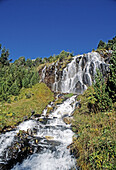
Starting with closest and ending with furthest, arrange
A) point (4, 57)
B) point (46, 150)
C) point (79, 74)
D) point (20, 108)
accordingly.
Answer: point (46, 150)
point (20, 108)
point (79, 74)
point (4, 57)

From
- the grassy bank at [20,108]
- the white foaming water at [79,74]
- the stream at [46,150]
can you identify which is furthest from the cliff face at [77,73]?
the stream at [46,150]

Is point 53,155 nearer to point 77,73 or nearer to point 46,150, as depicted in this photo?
point 46,150

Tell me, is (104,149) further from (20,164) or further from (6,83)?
(6,83)

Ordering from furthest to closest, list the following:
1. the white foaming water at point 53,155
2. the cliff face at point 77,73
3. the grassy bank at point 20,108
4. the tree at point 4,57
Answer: the tree at point 4,57 → the cliff face at point 77,73 → the grassy bank at point 20,108 → the white foaming water at point 53,155

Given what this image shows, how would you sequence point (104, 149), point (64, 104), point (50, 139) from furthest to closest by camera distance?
point (64, 104)
point (50, 139)
point (104, 149)

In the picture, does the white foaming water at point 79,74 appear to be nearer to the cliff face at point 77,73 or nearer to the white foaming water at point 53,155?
the cliff face at point 77,73

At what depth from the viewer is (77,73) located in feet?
94.2

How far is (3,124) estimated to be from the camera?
11453 mm

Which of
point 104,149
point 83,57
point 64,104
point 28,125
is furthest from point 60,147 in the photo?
point 83,57

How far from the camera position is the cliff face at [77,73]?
2647 centimetres

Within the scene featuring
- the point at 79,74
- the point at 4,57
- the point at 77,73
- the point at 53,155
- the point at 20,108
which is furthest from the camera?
the point at 4,57

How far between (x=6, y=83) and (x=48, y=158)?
1847 cm

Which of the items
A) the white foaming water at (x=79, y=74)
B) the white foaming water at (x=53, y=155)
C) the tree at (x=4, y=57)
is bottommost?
the white foaming water at (x=53, y=155)

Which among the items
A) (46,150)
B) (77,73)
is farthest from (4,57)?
(46,150)
